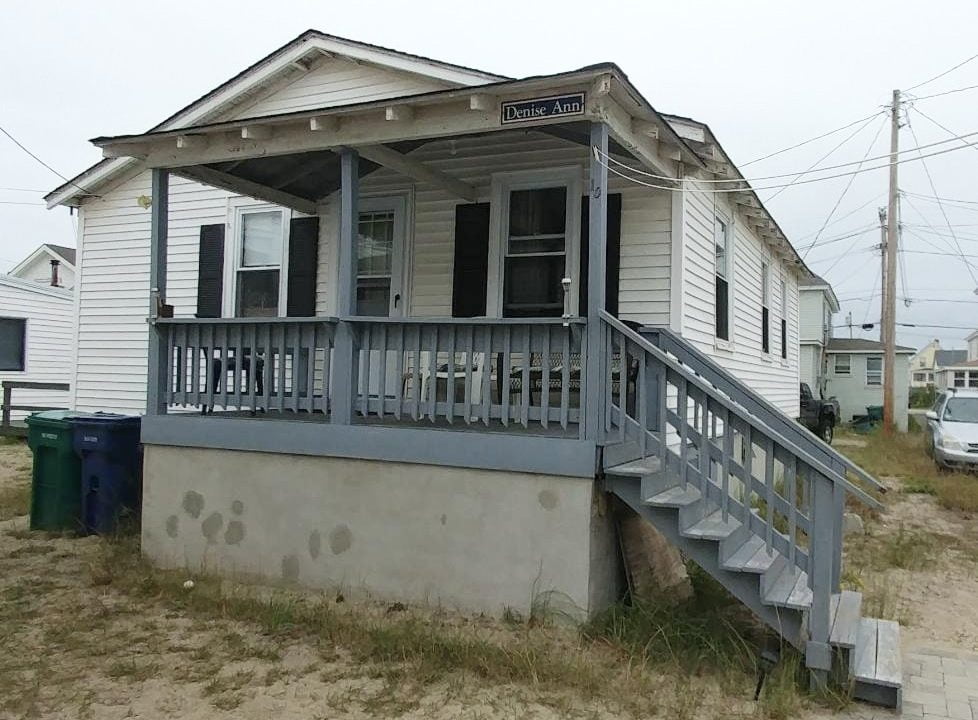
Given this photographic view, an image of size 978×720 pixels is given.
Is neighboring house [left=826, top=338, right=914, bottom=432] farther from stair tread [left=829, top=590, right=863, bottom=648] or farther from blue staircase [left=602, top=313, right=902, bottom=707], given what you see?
blue staircase [left=602, top=313, right=902, bottom=707]

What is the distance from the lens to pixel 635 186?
23.2ft

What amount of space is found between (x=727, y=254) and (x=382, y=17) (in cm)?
1766

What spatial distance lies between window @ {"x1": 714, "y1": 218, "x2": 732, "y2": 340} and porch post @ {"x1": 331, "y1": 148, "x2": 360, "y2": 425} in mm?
4276

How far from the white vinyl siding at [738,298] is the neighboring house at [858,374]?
1829 cm

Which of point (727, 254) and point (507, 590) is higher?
point (727, 254)

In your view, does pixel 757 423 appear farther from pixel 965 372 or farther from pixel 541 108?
pixel 965 372

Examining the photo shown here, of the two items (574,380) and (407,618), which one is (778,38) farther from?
(407,618)

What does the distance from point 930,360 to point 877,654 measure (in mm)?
99509

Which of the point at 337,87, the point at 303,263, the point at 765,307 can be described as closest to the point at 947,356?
the point at 765,307

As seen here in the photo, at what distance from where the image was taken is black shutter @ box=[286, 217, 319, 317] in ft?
28.2

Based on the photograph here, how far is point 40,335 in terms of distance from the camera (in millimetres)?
17891

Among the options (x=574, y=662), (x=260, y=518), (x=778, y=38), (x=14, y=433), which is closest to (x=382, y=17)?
(x=778, y=38)

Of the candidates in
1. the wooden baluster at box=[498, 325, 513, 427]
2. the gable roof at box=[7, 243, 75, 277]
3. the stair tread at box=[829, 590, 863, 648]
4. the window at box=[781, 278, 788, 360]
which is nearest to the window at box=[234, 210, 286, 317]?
the wooden baluster at box=[498, 325, 513, 427]

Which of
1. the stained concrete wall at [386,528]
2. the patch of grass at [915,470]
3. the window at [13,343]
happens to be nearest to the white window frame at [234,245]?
the stained concrete wall at [386,528]
